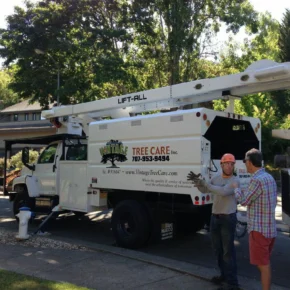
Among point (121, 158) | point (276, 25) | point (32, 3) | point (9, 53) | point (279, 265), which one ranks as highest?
point (276, 25)

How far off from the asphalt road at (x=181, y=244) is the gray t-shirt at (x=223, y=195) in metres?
1.51

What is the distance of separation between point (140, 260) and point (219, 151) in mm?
2274

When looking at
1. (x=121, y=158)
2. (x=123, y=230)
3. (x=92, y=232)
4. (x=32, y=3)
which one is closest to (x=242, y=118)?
(x=121, y=158)

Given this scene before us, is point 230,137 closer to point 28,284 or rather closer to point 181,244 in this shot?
point 181,244

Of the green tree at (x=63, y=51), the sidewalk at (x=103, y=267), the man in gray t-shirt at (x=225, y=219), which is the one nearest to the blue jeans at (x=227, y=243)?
the man in gray t-shirt at (x=225, y=219)

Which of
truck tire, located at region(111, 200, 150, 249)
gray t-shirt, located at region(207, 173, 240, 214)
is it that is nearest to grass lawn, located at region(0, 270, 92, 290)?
gray t-shirt, located at region(207, 173, 240, 214)

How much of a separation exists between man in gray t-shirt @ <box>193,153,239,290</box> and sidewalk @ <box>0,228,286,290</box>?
329mm

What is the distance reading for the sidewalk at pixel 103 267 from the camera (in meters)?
5.23

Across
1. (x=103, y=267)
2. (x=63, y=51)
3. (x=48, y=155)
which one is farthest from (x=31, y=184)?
(x=63, y=51)

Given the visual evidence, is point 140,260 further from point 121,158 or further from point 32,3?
point 32,3

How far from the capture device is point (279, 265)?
6.51 meters

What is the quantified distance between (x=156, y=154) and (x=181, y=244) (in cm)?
222

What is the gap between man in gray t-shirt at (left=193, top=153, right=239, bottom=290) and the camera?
4.88m

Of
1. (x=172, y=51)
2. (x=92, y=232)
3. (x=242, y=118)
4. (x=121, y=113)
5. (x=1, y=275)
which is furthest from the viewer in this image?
(x=172, y=51)
